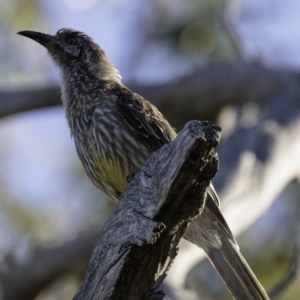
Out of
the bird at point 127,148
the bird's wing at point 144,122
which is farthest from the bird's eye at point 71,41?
the bird's wing at point 144,122

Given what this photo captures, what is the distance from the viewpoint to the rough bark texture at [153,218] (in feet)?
11.3

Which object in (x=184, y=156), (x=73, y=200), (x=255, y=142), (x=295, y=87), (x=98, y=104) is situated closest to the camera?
(x=184, y=156)

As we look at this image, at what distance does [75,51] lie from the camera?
20.7 ft

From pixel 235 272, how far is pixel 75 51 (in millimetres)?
2292

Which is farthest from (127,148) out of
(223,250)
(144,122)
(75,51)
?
(75,51)

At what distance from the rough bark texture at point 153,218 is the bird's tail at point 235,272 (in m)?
1.31

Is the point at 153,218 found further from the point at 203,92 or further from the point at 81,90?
the point at 203,92

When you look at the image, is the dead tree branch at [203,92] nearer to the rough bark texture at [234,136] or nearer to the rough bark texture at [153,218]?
the rough bark texture at [234,136]

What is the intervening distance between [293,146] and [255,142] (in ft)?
1.60

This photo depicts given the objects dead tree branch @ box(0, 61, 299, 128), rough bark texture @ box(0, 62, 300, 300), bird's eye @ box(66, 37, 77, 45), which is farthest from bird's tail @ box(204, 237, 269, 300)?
dead tree branch @ box(0, 61, 299, 128)

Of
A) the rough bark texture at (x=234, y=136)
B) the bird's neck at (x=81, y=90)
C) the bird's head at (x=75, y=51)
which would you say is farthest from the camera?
the rough bark texture at (x=234, y=136)

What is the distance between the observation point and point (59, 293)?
373 inches

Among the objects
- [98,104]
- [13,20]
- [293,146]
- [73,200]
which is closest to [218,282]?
[293,146]

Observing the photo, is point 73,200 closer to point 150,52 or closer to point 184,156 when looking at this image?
point 150,52
